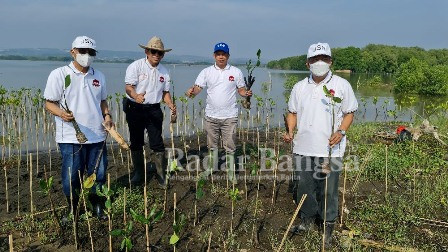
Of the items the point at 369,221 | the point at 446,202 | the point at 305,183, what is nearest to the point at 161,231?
the point at 305,183

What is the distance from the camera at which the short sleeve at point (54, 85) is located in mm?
3777

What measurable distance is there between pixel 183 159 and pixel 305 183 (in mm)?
3839

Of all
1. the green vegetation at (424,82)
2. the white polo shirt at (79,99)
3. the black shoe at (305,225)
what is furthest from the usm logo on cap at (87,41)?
the green vegetation at (424,82)

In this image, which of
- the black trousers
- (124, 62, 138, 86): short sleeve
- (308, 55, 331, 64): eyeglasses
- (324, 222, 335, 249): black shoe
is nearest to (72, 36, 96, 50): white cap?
(124, 62, 138, 86): short sleeve

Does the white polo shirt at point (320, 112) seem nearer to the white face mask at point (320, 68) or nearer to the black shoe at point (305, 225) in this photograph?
the white face mask at point (320, 68)

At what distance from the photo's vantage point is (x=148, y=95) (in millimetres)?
5164

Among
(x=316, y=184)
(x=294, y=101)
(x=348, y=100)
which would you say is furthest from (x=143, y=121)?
(x=348, y=100)

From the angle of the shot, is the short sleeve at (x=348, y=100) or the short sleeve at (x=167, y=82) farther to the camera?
the short sleeve at (x=167, y=82)

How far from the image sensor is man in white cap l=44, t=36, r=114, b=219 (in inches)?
150

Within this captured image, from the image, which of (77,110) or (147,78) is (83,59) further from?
(147,78)

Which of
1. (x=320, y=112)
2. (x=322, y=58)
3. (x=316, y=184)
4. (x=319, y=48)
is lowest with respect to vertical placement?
(x=316, y=184)

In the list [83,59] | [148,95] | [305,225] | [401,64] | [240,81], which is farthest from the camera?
[401,64]

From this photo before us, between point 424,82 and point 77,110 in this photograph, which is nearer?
point 77,110

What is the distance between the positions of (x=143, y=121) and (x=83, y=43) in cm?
163
